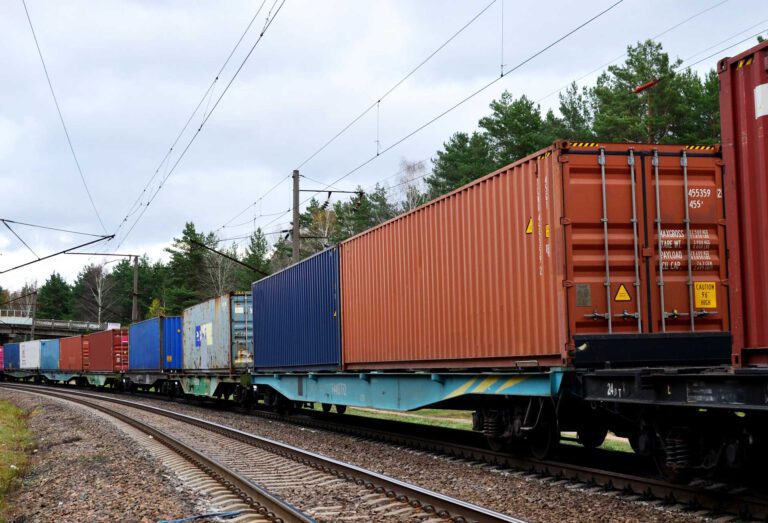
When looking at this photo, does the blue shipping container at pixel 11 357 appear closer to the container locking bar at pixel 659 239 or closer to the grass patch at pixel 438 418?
the grass patch at pixel 438 418

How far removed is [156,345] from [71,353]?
55.0ft

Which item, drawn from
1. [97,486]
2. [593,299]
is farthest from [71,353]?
[593,299]

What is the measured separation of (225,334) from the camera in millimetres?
20984

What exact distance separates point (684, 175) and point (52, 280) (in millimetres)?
106196

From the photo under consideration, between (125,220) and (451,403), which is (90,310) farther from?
(451,403)

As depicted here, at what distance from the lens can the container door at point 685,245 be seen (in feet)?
27.0

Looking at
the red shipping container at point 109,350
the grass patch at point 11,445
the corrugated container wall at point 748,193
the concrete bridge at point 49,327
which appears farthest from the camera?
the concrete bridge at point 49,327

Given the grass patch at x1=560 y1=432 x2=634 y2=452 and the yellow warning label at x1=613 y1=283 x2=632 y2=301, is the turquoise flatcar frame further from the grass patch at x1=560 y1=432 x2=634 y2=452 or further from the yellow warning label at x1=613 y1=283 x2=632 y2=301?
the grass patch at x1=560 y1=432 x2=634 y2=452

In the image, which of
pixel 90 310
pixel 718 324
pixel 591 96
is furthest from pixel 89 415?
pixel 90 310

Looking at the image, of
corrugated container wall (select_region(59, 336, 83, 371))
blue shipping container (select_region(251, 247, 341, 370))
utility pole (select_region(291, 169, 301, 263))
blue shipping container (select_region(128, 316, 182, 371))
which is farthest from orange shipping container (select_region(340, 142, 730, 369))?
corrugated container wall (select_region(59, 336, 83, 371))

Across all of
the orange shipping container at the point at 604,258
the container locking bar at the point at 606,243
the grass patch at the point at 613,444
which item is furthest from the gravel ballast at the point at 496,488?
the grass patch at the point at 613,444

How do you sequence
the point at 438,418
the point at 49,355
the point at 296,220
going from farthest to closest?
the point at 49,355 < the point at 296,220 < the point at 438,418

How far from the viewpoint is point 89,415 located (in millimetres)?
20156

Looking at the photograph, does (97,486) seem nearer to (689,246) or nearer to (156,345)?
(689,246)
